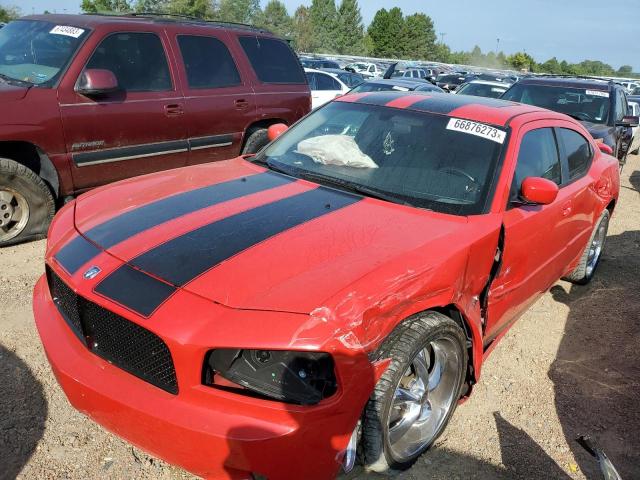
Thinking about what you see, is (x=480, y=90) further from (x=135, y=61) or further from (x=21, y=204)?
(x=21, y=204)

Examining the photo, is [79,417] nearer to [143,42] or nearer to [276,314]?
[276,314]

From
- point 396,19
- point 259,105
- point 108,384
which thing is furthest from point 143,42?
point 396,19

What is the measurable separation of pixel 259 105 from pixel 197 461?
496cm

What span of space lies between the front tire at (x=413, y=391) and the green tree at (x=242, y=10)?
253 ft

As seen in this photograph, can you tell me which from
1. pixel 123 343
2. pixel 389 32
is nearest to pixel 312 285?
pixel 123 343

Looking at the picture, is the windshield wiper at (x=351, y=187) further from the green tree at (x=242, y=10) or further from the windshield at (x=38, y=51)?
the green tree at (x=242, y=10)

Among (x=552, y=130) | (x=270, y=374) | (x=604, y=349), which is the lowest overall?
(x=604, y=349)

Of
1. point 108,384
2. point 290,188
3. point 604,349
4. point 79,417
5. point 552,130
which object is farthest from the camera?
point 604,349

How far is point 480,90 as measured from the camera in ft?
36.0

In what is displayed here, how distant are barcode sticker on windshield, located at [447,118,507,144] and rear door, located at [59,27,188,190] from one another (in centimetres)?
321

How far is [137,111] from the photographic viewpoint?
5.30 m

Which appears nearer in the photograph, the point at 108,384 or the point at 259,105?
the point at 108,384

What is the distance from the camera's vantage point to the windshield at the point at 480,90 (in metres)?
10.7

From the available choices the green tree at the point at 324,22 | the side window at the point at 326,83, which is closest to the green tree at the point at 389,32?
the green tree at the point at 324,22
